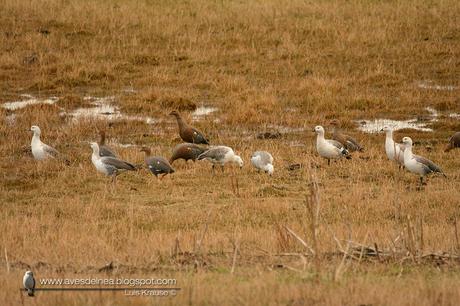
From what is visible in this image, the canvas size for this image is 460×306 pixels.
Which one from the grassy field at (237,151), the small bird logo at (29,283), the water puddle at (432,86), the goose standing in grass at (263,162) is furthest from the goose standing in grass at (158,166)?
the water puddle at (432,86)

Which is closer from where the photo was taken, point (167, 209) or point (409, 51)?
point (167, 209)

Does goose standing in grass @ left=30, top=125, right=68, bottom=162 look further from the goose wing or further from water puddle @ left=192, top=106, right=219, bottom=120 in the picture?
water puddle @ left=192, top=106, right=219, bottom=120

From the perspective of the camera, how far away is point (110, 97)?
2162 centimetres

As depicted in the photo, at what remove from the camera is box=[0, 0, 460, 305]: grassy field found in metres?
8.63

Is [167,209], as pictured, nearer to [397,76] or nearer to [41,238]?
[41,238]

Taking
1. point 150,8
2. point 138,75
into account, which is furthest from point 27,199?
point 150,8

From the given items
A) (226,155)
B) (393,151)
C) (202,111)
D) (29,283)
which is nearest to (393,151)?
(393,151)

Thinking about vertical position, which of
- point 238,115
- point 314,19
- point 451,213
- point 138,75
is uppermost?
point 314,19

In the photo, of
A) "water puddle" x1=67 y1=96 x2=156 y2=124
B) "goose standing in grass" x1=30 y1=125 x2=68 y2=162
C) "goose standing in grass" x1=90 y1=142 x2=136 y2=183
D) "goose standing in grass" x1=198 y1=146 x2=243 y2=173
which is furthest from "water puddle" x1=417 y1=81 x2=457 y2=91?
"goose standing in grass" x1=90 y1=142 x2=136 y2=183

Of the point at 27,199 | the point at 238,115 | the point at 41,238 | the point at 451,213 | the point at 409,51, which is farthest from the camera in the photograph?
the point at 409,51

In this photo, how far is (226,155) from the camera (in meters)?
14.9

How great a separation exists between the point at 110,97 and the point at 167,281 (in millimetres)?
13773

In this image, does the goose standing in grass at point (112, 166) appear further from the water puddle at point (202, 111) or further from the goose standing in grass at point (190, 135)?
the water puddle at point (202, 111)

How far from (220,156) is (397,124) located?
18.3 ft
